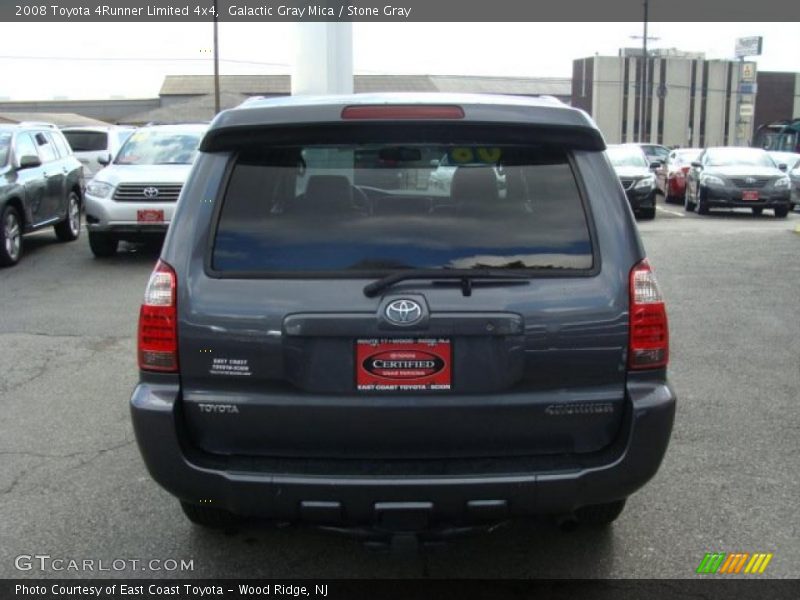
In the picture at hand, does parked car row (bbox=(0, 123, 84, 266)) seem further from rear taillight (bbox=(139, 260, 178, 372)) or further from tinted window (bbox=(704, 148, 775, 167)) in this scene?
tinted window (bbox=(704, 148, 775, 167))

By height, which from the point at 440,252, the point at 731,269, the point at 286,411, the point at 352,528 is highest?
the point at 440,252

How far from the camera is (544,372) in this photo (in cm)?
303

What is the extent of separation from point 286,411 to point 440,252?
76 centimetres

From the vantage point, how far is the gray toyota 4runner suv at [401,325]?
300cm

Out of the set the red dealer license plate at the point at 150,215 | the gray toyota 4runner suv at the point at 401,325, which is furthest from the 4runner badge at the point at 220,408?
the red dealer license plate at the point at 150,215

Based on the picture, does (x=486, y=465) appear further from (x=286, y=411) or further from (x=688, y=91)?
(x=688, y=91)

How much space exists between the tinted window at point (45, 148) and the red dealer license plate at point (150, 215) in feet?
7.79

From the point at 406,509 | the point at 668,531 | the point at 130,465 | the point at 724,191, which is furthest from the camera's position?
the point at 724,191

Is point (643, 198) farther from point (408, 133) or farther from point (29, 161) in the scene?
point (408, 133)

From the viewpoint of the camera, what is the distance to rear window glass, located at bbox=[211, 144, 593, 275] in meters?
3.09

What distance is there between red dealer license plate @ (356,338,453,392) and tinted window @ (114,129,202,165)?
1024cm

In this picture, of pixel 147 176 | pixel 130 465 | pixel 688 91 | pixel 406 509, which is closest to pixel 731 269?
pixel 147 176

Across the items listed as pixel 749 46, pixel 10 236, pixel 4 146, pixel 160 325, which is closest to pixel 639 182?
pixel 4 146

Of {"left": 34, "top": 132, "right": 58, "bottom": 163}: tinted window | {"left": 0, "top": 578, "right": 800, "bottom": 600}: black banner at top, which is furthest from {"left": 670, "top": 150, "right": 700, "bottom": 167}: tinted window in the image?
{"left": 0, "top": 578, "right": 800, "bottom": 600}: black banner at top
